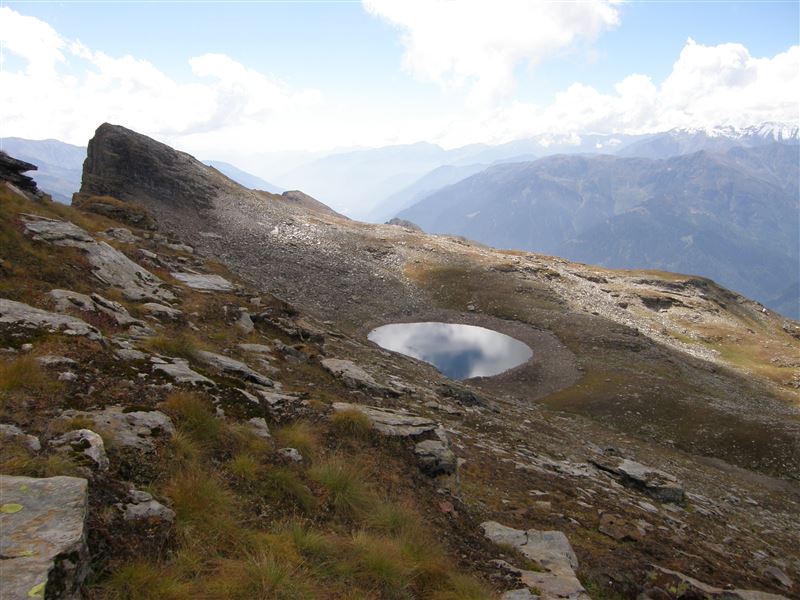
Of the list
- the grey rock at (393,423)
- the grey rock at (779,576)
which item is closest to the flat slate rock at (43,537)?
the grey rock at (393,423)

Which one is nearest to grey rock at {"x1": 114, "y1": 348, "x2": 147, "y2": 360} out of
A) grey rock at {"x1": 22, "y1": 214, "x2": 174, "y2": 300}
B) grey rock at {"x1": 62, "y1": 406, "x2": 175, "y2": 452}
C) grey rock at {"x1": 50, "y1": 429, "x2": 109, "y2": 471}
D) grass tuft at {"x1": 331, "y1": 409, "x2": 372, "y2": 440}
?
grey rock at {"x1": 62, "y1": 406, "x2": 175, "y2": 452}

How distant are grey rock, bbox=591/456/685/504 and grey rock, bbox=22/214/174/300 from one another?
80.9 ft

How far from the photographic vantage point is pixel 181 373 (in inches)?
503

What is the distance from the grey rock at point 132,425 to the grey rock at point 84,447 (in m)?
0.51

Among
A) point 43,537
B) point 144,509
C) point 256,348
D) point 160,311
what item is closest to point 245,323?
point 256,348

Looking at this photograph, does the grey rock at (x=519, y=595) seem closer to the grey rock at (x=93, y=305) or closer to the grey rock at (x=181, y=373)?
the grey rock at (x=181, y=373)

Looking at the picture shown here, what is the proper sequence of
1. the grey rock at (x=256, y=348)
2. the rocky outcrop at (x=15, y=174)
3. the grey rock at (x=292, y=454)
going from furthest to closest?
the rocky outcrop at (x=15, y=174)
the grey rock at (x=256, y=348)
the grey rock at (x=292, y=454)

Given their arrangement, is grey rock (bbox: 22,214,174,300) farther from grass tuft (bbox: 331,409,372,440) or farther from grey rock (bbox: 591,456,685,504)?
grey rock (bbox: 591,456,685,504)

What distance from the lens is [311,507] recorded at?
9.20 m

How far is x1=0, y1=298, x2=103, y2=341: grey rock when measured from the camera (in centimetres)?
1199

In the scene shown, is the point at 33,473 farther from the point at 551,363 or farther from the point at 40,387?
the point at 551,363

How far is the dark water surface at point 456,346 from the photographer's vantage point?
52875mm

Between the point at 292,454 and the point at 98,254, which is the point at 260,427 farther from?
the point at 98,254

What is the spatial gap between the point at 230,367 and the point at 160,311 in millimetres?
6775
